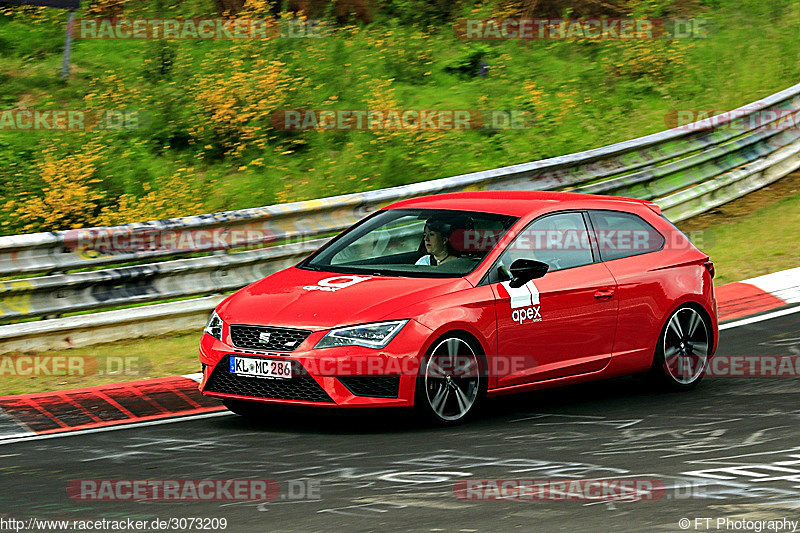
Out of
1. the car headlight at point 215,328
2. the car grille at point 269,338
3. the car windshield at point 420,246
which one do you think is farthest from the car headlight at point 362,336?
the car headlight at point 215,328

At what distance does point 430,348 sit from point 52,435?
2.59 meters

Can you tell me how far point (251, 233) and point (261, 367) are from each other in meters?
4.01

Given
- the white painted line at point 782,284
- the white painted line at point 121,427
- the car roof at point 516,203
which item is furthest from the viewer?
the white painted line at point 782,284

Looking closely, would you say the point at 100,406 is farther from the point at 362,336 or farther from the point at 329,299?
the point at 362,336

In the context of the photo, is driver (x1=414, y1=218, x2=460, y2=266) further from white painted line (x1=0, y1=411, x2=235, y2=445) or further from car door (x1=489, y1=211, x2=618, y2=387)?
white painted line (x1=0, y1=411, x2=235, y2=445)

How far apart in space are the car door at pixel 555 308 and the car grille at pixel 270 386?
4.31 ft

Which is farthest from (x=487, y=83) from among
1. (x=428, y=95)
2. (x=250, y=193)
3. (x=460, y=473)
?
(x=460, y=473)

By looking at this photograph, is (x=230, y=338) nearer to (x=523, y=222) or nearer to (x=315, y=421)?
(x=315, y=421)

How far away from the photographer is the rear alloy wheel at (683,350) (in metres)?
9.12

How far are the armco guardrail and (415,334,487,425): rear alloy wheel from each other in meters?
3.98

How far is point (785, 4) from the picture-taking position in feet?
78.0

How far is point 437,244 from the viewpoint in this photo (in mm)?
8578

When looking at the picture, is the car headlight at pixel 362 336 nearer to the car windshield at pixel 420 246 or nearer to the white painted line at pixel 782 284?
the car windshield at pixel 420 246

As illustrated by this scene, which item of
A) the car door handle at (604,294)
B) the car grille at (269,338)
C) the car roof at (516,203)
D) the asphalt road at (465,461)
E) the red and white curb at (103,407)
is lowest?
the asphalt road at (465,461)
